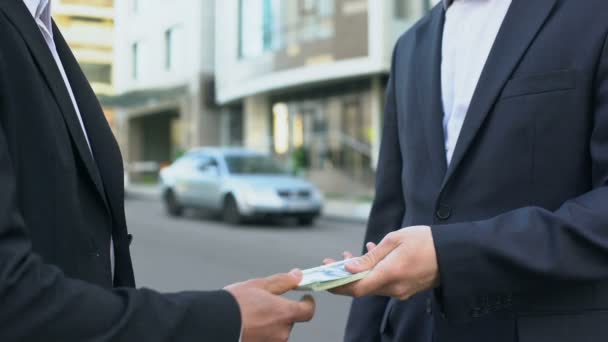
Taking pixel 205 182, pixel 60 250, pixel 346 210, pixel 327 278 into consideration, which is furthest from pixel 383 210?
pixel 346 210

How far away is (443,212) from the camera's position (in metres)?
1.43

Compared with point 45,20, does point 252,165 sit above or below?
below

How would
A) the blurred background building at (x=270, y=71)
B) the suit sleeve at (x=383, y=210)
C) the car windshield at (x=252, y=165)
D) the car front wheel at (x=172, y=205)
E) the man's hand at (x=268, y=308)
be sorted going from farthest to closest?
the blurred background building at (x=270, y=71) → the car front wheel at (x=172, y=205) → the car windshield at (x=252, y=165) → the suit sleeve at (x=383, y=210) → the man's hand at (x=268, y=308)

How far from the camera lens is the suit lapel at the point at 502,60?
1359mm

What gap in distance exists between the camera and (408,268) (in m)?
1.23

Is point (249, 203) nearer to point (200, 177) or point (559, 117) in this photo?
point (200, 177)

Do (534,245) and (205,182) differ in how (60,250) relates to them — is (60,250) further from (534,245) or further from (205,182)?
(205,182)

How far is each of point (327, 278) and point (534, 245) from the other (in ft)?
1.32

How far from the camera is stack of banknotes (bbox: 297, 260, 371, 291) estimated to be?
1184 mm

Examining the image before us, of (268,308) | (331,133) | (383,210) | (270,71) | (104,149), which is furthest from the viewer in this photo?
(270,71)

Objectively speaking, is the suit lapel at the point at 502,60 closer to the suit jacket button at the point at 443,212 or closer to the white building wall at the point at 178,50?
the suit jacket button at the point at 443,212

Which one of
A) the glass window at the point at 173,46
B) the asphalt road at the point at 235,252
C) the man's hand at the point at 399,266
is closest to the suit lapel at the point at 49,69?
the man's hand at the point at 399,266

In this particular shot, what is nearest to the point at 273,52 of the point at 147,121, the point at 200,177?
the point at 200,177

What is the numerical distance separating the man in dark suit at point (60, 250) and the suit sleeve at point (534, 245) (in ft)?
1.00
